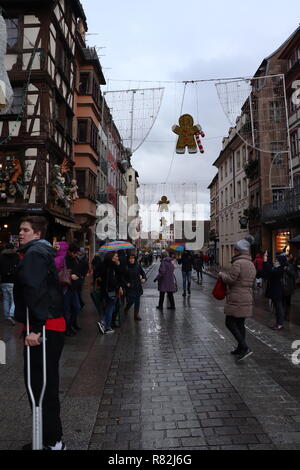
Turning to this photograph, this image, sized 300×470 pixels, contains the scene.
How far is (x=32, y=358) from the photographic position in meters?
2.94

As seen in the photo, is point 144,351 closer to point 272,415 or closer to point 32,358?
point 272,415

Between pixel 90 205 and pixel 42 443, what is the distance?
2318 cm

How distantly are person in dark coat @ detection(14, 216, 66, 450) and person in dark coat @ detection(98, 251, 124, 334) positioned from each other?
4.63 m

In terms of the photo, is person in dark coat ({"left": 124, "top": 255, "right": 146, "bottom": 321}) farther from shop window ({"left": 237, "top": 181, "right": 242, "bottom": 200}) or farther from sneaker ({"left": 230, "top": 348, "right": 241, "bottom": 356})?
shop window ({"left": 237, "top": 181, "right": 242, "bottom": 200})

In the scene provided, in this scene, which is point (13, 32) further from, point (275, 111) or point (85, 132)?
point (275, 111)

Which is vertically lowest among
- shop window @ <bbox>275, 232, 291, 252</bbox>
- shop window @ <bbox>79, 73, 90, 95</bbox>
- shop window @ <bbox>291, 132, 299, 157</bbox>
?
shop window @ <bbox>275, 232, 291, 252</bbox>

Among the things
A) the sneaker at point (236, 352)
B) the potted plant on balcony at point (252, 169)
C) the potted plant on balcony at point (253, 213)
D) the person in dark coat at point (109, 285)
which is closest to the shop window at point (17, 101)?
the person in dark coat at point (109, 285)

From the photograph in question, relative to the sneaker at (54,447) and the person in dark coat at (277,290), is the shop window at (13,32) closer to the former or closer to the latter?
the person in dark coat at (277,290)

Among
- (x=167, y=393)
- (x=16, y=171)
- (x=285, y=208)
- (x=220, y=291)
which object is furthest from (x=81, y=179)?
(x=167, y=393)

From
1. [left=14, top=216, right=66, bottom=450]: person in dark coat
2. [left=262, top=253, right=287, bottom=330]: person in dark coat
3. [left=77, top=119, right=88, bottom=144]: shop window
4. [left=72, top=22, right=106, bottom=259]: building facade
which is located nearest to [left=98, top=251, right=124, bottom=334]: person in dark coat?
[left=262, top=253, right=287, bottom=330]: person in dark coat

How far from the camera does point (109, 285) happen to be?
7.73 metres

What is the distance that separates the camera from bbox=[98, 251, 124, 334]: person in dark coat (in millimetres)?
7707

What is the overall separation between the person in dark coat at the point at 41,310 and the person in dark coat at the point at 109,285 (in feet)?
15.2
